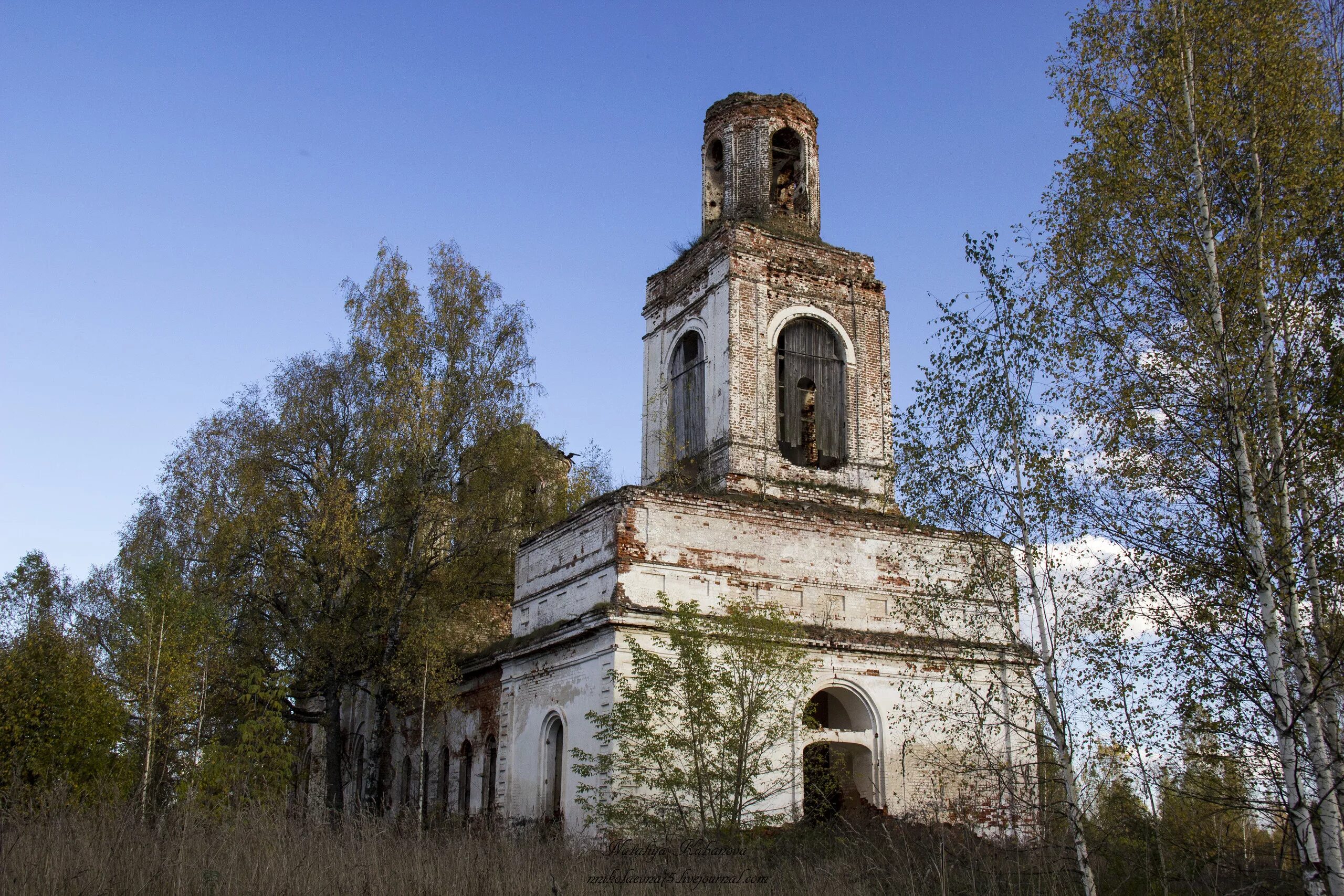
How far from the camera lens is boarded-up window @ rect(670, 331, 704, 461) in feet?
63.4

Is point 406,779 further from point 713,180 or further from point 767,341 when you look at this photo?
point 713,180

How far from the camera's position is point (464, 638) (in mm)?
21594

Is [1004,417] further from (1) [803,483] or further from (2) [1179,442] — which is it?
(1) [803,483]

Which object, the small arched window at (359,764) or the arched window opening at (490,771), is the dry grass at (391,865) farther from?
the small arched window at (359,764)

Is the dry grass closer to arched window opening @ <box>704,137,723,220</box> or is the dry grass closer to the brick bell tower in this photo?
the brick bell tower

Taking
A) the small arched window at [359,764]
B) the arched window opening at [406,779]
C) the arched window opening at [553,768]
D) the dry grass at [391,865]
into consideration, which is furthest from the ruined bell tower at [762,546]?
the small arched window at [359,764]

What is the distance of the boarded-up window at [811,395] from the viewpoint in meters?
19.1

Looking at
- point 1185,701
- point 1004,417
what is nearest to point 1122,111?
point 1004,417

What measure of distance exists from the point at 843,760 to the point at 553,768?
4538 mm

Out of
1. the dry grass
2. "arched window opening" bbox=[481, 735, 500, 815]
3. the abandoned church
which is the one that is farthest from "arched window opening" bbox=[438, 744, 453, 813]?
the dry grass

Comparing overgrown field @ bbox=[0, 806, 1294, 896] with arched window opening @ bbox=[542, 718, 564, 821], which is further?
arched window opening @ bbox=[542, 718, 564, 821]

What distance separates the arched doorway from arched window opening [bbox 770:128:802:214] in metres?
9.21

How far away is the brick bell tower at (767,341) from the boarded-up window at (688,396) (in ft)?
0.10

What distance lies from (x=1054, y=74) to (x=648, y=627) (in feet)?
28.7
